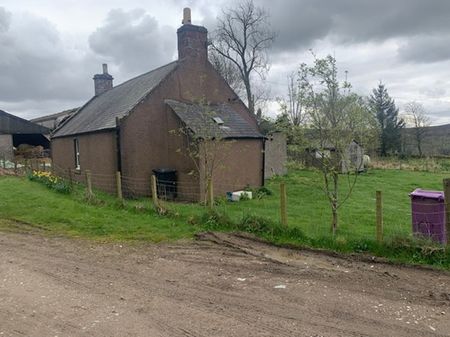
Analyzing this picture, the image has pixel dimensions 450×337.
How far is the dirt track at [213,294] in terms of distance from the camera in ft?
16.5

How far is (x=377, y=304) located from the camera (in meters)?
5.78

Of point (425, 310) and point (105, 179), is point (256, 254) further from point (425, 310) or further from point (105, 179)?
point (105, 179)

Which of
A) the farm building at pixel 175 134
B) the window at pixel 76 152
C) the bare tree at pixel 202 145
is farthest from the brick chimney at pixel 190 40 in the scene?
the window at pixel 76 152

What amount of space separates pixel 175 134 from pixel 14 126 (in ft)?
93.6

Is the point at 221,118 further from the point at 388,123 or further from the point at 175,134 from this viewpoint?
the point at 388,123

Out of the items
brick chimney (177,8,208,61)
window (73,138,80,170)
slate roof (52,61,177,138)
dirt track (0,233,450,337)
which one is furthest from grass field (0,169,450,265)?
brick chimney (177,8,208,61)

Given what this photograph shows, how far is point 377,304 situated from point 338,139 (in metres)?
4.53

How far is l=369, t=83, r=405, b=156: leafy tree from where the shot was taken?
51.7 meters

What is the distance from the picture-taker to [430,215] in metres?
8.30

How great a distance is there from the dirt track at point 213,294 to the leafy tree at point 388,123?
46.3 m

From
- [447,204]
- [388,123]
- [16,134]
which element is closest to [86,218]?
[447,204]

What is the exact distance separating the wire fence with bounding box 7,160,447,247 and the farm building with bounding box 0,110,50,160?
14119 mm

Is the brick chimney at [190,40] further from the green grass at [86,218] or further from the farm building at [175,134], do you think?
the green grass at [86,218]

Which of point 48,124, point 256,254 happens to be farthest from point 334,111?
point 48,124
